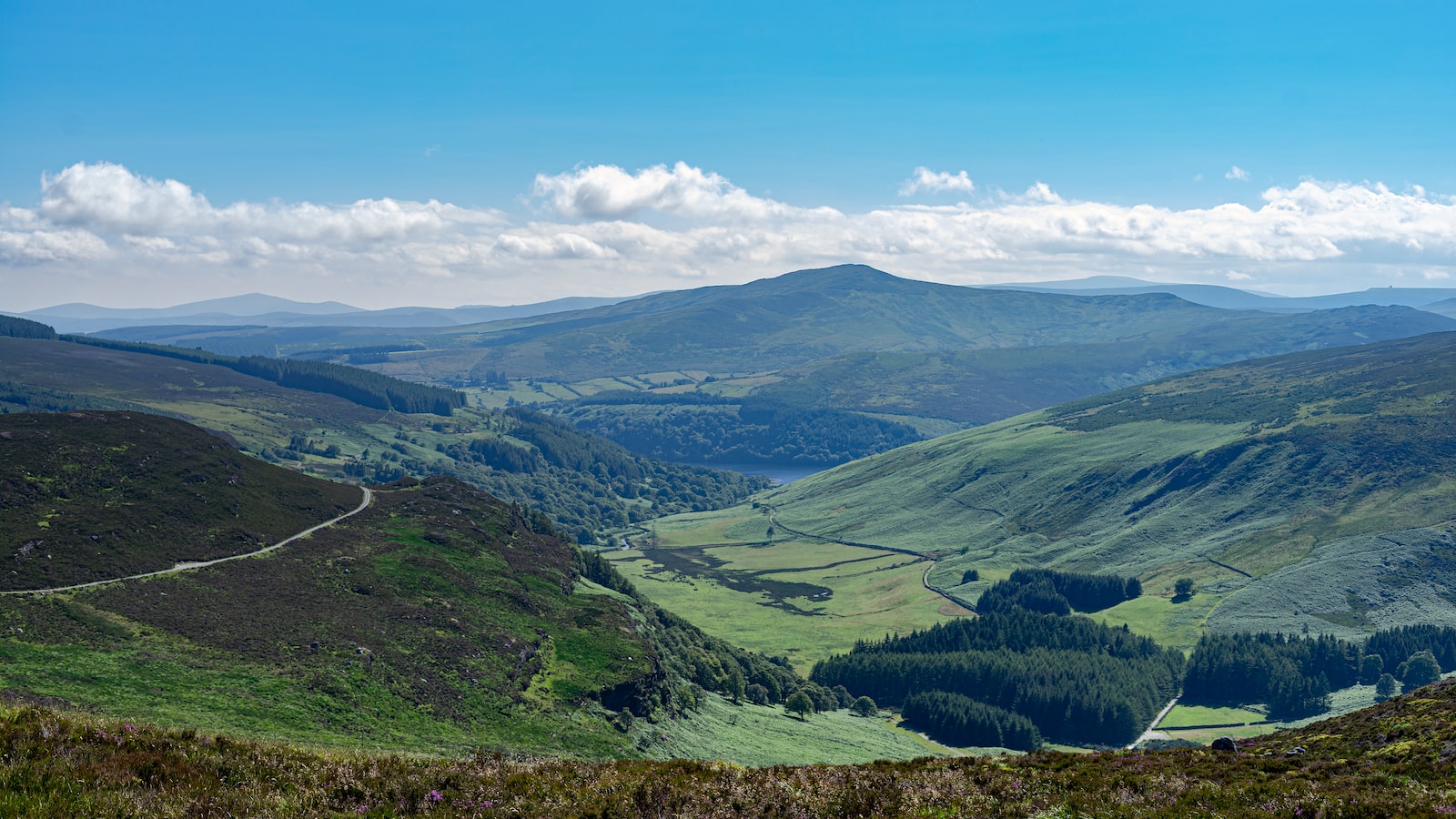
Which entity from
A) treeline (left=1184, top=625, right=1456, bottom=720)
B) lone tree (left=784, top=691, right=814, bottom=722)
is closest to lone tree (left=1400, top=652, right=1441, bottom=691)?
treeline (left=1184, top=625, right=1456, bottom=720)

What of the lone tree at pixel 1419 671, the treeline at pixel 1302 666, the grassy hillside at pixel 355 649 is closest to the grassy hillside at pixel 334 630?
the grassy hillside at pixel 355 649

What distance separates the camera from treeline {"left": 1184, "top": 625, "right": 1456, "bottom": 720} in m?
176

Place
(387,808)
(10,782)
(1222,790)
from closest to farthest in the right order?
(10,782) → (387,808) → (1222,790)

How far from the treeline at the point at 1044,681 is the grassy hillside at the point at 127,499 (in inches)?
3979

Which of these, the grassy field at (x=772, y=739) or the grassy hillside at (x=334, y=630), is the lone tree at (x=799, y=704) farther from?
the grassy hillside at (x=334, y=630)

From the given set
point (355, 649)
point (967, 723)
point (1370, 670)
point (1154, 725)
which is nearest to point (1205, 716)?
point (1154, 725)

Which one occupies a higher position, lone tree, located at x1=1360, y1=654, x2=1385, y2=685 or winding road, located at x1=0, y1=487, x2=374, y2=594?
winding road, located at x1=0, y1=487, x2=374, y2=594

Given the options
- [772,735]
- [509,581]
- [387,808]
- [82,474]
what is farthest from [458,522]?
[387,808]

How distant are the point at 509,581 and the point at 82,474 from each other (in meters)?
50.1

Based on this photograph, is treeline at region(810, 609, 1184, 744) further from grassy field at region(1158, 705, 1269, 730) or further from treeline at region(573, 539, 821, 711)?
treeline at region(573, 539, 821, 711)

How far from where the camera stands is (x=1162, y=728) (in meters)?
164

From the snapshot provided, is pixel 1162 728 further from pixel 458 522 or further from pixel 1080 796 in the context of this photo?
pixel 1080 796

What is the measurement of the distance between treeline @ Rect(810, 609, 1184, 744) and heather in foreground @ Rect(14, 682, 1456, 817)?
133 metres

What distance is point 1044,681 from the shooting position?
570 feet
